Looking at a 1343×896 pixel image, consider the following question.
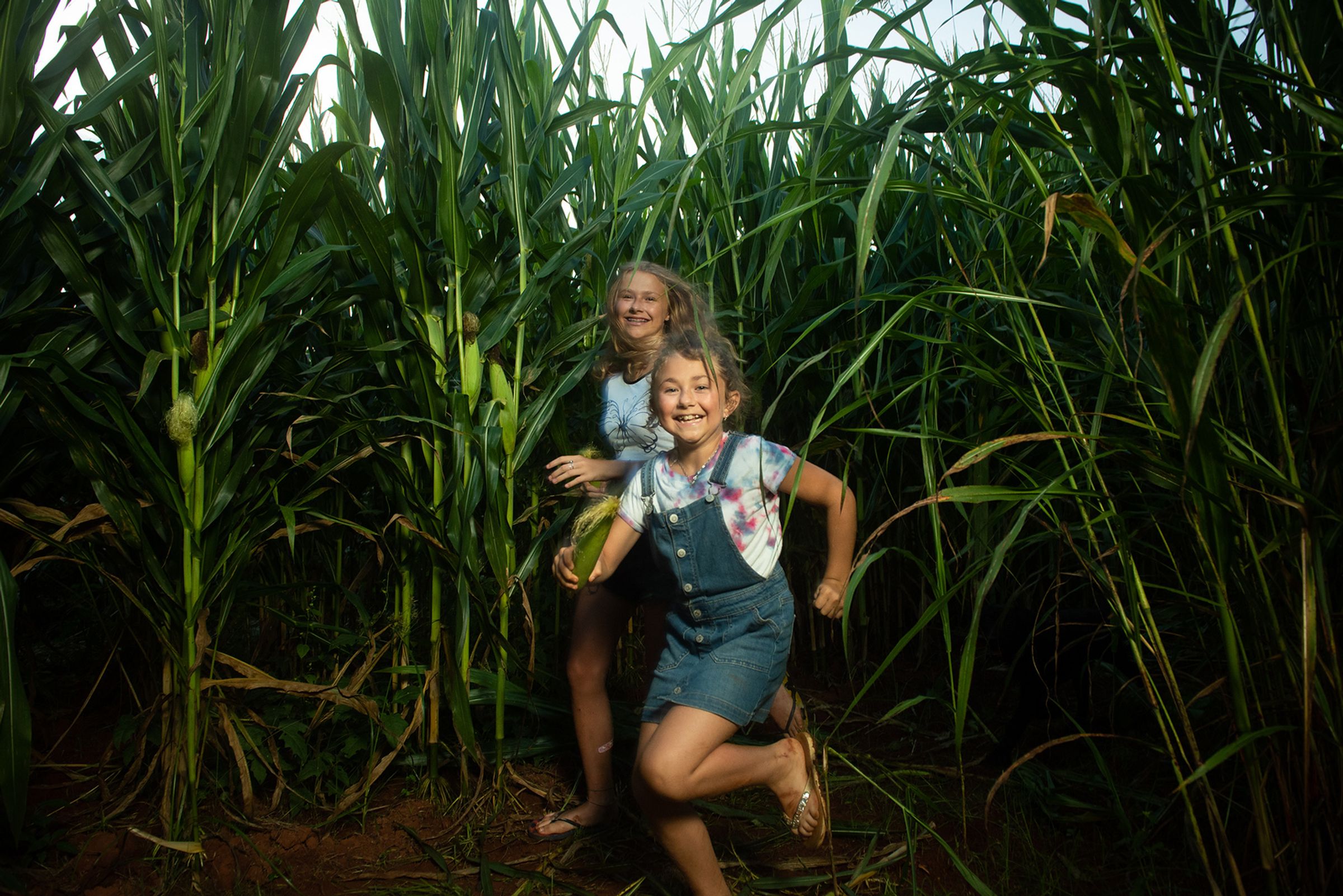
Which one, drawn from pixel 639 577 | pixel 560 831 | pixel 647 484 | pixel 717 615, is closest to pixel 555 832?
pixel 560 831

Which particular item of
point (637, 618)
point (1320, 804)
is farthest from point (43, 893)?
point (1320, 804)

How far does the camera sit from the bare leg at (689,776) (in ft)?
4.58

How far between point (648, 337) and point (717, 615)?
2.47 ft

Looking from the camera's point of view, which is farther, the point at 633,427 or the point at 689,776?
the point at 633,427

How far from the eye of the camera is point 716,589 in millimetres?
1575

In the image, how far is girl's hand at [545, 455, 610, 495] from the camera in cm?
186

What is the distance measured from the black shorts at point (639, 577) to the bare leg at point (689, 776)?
46cm

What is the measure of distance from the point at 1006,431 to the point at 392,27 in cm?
165

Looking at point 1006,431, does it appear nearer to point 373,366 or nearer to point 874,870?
point 874,870

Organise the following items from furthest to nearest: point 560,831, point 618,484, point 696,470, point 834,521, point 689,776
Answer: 1. point 618,484
2. point 560,831
3. point 696,470
4. point 834,521
5. point 689,776

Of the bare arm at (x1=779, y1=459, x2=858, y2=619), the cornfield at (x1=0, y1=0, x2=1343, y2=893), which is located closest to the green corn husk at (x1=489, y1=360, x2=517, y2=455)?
the cornfield at (x1=0, y1=0, x2=1343, y2=893)

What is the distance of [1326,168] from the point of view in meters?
1.13

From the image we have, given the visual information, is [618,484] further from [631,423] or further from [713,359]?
[713,359]

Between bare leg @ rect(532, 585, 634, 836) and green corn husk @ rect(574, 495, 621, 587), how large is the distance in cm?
30
